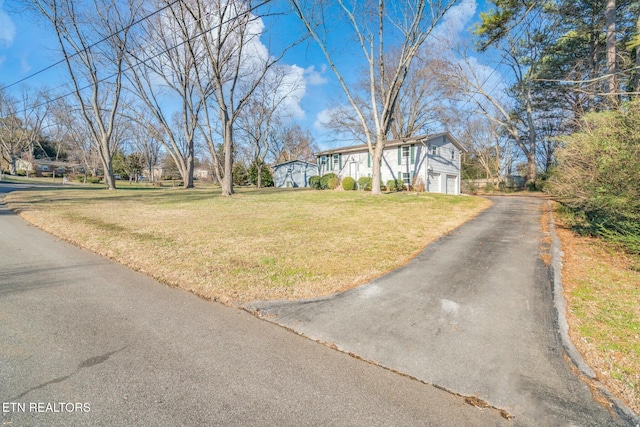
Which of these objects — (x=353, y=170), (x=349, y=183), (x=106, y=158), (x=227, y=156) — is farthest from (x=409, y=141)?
(x=106, y=158)

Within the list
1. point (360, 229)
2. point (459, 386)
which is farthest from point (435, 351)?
point (360, 229)

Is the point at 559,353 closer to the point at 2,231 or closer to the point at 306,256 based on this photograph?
the point at 306,256

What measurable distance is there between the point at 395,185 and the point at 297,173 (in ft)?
53.8

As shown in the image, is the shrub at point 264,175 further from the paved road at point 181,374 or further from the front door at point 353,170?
the paved road at point 181,374

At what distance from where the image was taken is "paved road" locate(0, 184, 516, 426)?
1.79m

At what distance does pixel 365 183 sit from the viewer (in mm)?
24188

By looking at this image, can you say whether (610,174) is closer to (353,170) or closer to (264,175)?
(353,170)

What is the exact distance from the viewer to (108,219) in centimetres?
887

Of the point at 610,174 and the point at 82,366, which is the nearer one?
the point at 82,366

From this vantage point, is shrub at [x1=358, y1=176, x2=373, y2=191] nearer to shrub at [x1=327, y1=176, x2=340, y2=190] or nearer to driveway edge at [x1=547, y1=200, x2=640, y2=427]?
shrub at [x1=327, y1=176, x2=340, y2=190]

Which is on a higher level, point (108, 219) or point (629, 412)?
point (108, 219)

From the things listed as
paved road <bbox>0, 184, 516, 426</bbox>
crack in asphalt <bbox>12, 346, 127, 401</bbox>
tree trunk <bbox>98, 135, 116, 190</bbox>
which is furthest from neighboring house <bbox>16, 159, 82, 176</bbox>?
crack in asphalt <bbox>12, 346, 127, 401</bbox>

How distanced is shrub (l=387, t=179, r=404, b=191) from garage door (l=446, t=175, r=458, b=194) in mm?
5366

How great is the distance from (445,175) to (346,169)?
9168 mm
